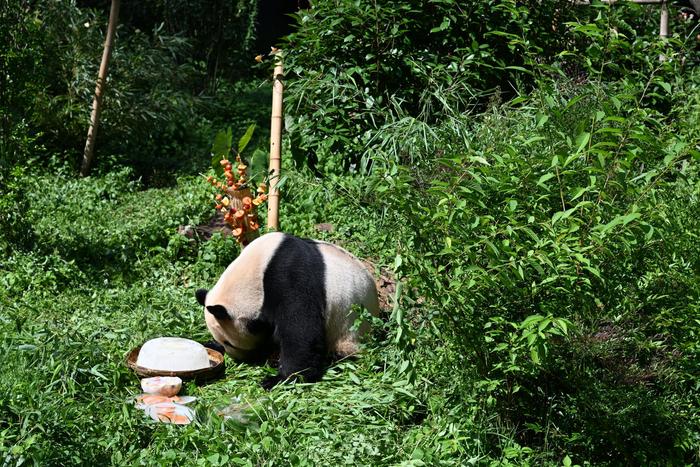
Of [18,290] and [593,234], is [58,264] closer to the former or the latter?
[18,290]

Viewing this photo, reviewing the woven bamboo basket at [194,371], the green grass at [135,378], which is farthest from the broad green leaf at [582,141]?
the woven bamboo basket at [194,371]

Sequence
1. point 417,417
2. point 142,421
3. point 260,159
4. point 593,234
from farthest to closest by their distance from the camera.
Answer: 1. point 260,159
2. point 417,417
3. point 142,421
4. point 593,234

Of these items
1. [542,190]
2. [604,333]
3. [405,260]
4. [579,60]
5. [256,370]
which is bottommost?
[256,370]

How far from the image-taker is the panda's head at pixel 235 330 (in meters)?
5.52

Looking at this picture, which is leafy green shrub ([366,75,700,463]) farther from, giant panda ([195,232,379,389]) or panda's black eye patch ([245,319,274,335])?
panda's black eye patch ([245,319,274,335])

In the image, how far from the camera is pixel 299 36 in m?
6.99

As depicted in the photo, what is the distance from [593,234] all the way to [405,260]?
84 cm

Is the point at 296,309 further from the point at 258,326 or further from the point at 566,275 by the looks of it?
the point at 566,275

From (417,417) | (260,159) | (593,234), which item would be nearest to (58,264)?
(260,159)

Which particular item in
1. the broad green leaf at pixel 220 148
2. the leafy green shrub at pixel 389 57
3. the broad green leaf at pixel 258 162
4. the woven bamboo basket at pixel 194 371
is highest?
the leafy green shrub at pixel 389 57

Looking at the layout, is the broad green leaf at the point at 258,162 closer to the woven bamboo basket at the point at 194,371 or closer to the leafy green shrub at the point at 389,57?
the leafy green shrub at the point at 389,57

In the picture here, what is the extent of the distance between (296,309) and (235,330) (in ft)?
1.49

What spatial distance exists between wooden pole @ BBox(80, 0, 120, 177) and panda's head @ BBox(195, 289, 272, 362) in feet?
15.3

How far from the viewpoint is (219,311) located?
5.48m
